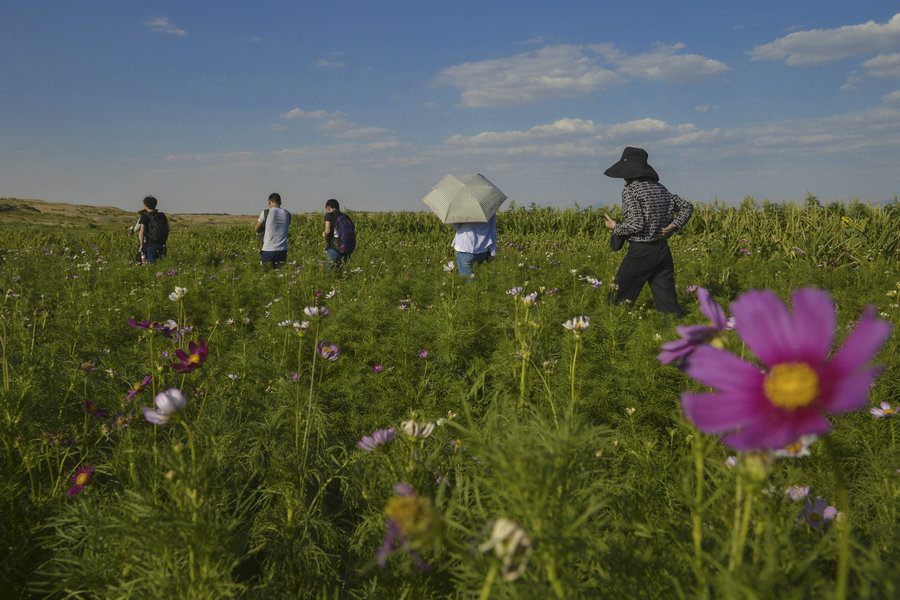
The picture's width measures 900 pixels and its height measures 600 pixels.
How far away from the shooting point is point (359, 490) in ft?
7.04

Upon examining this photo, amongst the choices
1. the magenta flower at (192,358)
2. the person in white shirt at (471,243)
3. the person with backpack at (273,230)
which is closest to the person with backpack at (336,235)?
the person with backpack at (273,230)

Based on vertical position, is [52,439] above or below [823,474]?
above

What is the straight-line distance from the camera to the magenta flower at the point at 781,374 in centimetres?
59

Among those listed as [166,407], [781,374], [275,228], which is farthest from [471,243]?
[781,374]

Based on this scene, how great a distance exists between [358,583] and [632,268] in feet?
12.9

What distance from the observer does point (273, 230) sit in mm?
8688

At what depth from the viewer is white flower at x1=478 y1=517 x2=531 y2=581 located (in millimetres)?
634

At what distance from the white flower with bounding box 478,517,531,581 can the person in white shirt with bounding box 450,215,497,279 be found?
6.20 metres

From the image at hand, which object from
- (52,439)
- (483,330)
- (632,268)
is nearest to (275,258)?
(483,330)

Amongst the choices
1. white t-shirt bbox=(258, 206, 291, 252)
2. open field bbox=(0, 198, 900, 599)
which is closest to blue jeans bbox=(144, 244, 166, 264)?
open field bbox=(0, 198, 900, 599)

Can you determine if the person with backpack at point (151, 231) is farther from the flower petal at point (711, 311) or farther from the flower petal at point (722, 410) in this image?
the flower petal at point (722, 410)

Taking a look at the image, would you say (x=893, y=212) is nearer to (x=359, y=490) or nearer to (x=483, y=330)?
(x=483, y=330)

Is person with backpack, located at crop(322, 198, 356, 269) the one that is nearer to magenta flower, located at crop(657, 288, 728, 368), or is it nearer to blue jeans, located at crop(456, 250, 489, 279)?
blue jeans, located at crop(456, 250, 489, 279)

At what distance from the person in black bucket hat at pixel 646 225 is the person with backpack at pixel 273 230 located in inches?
226
